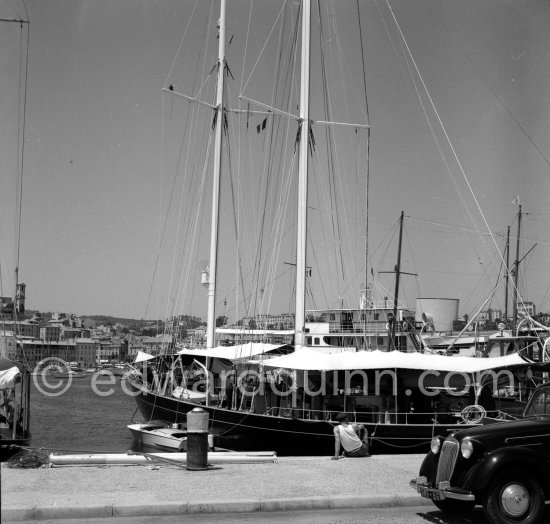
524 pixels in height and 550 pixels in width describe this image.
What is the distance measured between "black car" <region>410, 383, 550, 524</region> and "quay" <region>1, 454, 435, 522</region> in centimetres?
202

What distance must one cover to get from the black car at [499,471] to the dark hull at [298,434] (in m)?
12.9

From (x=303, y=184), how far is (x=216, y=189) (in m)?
11.4

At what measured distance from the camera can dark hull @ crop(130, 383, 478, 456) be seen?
24016 millimetres

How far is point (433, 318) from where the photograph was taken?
2817 inches

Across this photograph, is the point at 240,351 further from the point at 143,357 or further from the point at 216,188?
the point at 143,357

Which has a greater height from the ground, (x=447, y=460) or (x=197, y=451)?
(x=447, y=460)

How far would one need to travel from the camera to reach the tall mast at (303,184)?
102 ft

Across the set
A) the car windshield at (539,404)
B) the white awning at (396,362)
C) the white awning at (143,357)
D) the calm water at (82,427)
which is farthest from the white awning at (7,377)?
the white awning at (143,357)

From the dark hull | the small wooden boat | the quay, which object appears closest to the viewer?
the quay

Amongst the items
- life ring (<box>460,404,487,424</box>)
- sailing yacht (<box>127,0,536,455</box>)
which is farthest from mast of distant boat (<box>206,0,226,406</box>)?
life ring (<box>460,404,487,424</box>)

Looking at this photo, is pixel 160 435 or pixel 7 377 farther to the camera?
pixel 160 435

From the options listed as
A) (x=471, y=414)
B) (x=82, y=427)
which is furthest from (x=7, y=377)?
(x=82, y=427)

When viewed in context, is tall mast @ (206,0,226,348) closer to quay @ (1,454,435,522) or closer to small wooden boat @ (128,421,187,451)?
small wooden boat @ (128,421,187,451)

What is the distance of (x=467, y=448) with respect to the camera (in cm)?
1063
